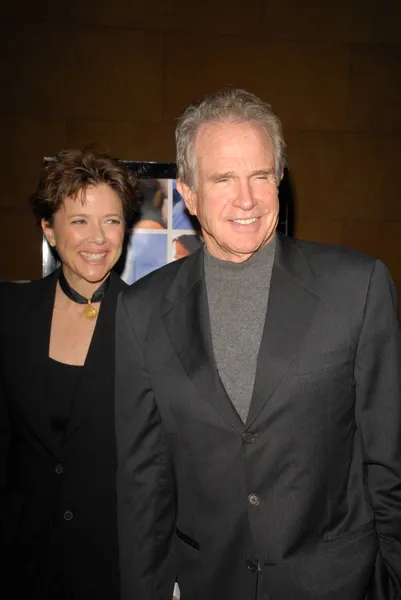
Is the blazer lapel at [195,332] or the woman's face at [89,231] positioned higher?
the woman's face at [89,231]

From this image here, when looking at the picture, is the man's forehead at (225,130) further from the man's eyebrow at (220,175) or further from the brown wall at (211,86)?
the brown wall at (211,86)

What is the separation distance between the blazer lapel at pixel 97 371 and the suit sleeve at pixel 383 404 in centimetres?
98

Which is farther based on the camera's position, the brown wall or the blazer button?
the brown wall

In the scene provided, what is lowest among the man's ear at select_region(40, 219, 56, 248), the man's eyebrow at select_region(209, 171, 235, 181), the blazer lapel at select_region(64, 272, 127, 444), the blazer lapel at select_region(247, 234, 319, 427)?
the blazer lapel at select_region(64, 272, 127, 444)

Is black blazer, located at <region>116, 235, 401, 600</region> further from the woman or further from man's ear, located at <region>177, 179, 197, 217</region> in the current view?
the woman

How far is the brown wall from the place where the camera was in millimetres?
3061

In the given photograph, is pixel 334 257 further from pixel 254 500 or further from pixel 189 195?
pixel 254 500

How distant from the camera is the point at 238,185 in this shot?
139 centimetres

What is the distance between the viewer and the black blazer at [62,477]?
6.04 ft

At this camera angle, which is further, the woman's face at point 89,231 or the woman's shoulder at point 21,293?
the woman's shoulder at point 21,293

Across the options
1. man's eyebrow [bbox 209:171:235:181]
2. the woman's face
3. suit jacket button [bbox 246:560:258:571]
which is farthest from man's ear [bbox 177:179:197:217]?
suit jacket button [bbox 246:560:258:571]

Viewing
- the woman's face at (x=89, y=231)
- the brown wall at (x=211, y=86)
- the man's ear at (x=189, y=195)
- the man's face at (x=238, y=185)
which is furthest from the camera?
the brown wall at (x=211, y=86)

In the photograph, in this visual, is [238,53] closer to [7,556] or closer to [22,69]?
[22,69]

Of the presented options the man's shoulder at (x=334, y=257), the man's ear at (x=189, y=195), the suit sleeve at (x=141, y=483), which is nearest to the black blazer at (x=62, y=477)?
the suit sleeve at (x=141, y=483)
